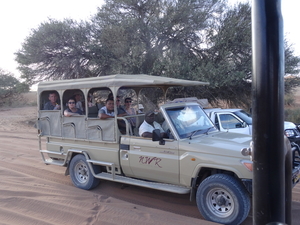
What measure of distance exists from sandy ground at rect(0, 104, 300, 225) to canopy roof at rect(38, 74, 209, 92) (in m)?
2.16

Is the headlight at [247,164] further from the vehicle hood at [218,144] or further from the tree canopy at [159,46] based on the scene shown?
the tree canopy at [159,46]

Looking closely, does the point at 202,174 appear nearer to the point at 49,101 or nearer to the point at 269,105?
the point at 269,105

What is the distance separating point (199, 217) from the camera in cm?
474

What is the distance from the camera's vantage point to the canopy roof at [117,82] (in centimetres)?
533

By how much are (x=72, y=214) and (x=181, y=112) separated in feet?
8.59

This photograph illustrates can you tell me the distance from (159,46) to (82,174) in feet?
35.9

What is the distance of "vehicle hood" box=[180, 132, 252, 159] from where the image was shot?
4375 mm

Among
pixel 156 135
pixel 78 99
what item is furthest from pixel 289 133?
pixel 78 99

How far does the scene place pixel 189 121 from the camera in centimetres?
545

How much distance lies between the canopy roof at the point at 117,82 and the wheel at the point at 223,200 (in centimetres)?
192

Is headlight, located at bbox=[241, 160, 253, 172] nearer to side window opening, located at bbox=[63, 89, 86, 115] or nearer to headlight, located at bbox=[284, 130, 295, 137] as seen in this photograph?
side window opening, located at bbox=[63, 89, 86, 115]

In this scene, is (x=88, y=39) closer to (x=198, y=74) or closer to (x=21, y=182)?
(x=198, y=74)

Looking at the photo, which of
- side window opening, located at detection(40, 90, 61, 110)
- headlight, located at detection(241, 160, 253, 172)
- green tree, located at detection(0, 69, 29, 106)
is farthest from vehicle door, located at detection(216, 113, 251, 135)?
green tree, located at detection(0, 69, 29, 106)

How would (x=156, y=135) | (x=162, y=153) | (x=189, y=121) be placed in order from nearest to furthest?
(x=156, y=135)
(x=162, y=153)
(x=189, y=121)
